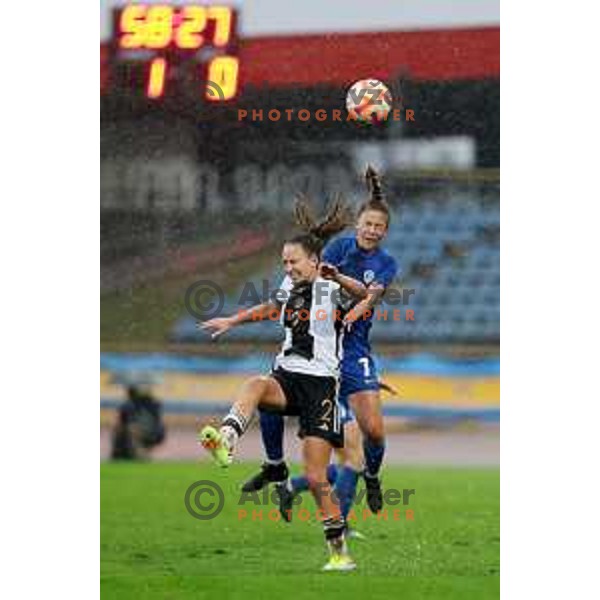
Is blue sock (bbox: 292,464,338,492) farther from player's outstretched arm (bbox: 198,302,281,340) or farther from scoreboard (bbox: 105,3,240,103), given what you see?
scoreboard (bbox: 105,3,240,103)

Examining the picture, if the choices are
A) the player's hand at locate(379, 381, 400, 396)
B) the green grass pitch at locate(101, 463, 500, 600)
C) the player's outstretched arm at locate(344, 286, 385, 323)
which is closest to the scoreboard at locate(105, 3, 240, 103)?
the player's outstretched arm at locate(344, 286, 385, 323)

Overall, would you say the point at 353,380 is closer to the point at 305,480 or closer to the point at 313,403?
the point at 313,403

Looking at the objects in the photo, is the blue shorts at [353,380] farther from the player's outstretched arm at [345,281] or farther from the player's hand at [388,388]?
the player's outstretched arm at [345,281]

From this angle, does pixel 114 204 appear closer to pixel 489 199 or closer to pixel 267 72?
pixel 267 72

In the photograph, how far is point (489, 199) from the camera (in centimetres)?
523

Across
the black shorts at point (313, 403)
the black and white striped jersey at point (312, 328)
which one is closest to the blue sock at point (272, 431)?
the black shorts at point (313, 403)

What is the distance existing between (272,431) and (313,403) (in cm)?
15

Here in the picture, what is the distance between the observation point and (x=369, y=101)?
17.1 feet

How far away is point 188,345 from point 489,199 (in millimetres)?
1029

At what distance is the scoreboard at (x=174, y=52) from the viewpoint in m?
5.26

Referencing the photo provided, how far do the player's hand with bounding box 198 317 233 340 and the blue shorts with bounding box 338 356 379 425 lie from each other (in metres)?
0.38

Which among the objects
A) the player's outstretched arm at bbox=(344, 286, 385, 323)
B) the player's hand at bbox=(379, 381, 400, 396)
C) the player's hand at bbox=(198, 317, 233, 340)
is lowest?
the player's hand at bbox=(379, 381, 400, 396)

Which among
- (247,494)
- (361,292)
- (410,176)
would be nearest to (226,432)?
(247,494)

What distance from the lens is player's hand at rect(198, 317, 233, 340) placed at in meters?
5.27
